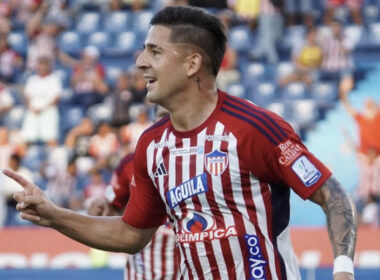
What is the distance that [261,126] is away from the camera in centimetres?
374

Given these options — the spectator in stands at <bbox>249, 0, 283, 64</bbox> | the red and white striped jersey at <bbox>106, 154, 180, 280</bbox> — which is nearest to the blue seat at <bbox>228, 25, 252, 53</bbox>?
the spectator in stands at <bbox>249, 0, 283, 64</bbox>

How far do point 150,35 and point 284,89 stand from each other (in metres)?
10.5

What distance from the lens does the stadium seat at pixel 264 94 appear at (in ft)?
46.4

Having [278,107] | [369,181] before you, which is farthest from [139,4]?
[369,181]

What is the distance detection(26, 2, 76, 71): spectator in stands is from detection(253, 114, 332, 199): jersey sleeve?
12061 millimetres

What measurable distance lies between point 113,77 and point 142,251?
9.06 metres

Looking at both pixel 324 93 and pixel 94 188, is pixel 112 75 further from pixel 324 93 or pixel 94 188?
pixel 324 93

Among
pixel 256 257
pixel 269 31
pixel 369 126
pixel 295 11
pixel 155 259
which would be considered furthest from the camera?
pixel 295 11

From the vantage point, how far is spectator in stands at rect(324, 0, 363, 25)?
15.1 m

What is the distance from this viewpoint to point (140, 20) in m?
16.3

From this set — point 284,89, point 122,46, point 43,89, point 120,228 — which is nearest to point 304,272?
point 120,228

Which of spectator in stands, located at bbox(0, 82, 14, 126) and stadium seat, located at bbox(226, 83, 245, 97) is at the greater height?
spectator in stands, located at bbox(0, 82, 14, 126)

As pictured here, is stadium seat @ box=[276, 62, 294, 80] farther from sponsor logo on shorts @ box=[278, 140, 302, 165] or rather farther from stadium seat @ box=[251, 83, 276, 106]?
sponsor logo on shorts @ box=[278, 140, 302, 165]

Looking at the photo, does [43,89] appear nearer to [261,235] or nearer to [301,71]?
[301,71]
